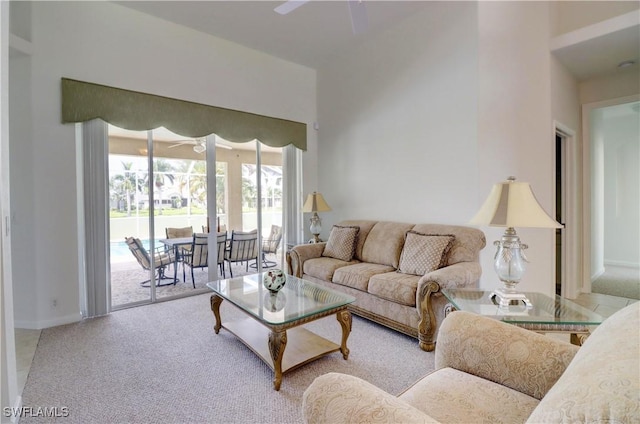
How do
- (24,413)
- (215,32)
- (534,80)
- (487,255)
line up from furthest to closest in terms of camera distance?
(215,32)
(534,80)
(487,255)
(24,413)

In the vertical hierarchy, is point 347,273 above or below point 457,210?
below

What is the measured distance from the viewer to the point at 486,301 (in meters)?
2.13

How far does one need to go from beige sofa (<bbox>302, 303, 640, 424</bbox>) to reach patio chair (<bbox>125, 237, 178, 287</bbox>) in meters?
3.53

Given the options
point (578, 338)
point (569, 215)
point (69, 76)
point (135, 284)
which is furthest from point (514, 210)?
point (69, 76)

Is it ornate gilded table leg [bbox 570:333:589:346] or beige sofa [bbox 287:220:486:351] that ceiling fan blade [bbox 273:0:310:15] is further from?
ornate gilded table leg [bbox 570:333:589:346]

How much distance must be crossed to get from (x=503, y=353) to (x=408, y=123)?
3.13m

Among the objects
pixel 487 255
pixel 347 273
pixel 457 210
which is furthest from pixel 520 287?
pixel 347 273

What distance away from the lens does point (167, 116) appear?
385 centimetres

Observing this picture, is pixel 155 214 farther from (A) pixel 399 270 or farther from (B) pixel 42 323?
(A) pixel 399 270

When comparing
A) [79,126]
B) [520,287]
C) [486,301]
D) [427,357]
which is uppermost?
[79,126]

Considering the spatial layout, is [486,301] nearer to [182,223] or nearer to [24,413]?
[24,413]

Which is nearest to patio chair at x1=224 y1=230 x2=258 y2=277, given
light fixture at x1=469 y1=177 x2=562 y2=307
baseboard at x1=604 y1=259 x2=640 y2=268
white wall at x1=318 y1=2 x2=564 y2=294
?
white wall at x1=318 y1=2 x2=564 y2=294

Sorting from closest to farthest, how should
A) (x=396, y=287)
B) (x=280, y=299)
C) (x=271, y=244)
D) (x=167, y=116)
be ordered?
1. (x=280, y=299)
2. (x=396, y=287)
3. (x=167, y=116)
4. (x=271, y=244)

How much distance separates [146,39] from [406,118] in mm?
3301
